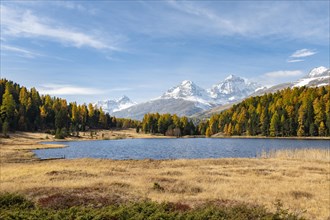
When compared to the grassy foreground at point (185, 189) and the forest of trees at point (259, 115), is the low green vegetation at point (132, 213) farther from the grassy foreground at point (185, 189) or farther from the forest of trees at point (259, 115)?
the forest of trees at point (259, 115)

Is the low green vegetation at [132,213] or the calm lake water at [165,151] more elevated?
the low green vegetation at [132,213]

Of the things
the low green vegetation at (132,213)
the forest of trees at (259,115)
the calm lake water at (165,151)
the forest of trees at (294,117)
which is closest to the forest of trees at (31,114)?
the forest of trees at (259,115)

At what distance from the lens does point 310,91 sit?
185 meters

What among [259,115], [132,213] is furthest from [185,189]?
[259,115]

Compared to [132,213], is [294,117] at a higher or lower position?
higher

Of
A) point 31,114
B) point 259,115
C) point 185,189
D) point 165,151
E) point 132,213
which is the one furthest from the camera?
point 259,115

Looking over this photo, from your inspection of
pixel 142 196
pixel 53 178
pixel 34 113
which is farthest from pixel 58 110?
pixel 142 196

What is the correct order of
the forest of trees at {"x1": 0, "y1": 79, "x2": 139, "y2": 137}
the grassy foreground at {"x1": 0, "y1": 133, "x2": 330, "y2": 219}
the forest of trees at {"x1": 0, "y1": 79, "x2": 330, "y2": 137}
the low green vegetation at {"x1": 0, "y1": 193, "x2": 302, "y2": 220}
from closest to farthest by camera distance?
the low green vegetation at {"x1": 0, "y1": 193, "x2": 302, "y2": 220}, the grassy foreground at {"x1": 0, "y1": 133, "x2": 330, "y2": 219}, the forest of trees at {"x1": 0, "y1": 79, "x2": 139, "y2": 137}, the forest of trees at {"x1": 0, "y1": 79, "x2": 330, "y2": 137}

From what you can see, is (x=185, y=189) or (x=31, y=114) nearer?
(x=185, y=189)

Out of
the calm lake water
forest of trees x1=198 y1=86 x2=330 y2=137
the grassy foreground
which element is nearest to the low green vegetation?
the grassy foreground

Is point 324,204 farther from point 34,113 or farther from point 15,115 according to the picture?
point 34,113

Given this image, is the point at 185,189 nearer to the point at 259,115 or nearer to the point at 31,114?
the point at 31,114

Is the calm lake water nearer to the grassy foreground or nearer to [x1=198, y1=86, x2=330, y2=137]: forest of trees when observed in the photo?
the grassy foreground

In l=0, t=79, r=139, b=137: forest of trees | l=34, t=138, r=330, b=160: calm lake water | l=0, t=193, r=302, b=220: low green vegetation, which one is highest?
l=0, t=79, r=139, b=137: forest of trees
